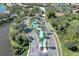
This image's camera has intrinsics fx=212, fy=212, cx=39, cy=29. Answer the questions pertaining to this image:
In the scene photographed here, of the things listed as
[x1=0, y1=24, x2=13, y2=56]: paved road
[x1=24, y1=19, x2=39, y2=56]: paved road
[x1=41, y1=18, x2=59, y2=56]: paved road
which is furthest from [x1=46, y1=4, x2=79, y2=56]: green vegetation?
[x1=0, y1=24, x2=13, y2=56]: paved road

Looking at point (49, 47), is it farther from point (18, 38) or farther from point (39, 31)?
point (18, 38)

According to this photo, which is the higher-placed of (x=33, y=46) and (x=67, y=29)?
(x=67, y=29)

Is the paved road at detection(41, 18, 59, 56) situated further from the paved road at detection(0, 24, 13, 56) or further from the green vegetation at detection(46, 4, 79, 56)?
the paved road at detection(0, 24, 13, 56)

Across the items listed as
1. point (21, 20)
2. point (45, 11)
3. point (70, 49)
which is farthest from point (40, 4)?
point (70, 49)

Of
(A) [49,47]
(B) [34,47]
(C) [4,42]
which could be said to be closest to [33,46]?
(B) [34,47]

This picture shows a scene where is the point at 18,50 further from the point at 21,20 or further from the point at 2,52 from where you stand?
the point at 21,20

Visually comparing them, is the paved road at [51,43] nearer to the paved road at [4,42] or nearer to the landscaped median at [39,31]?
the landscaped median at [39,31]
